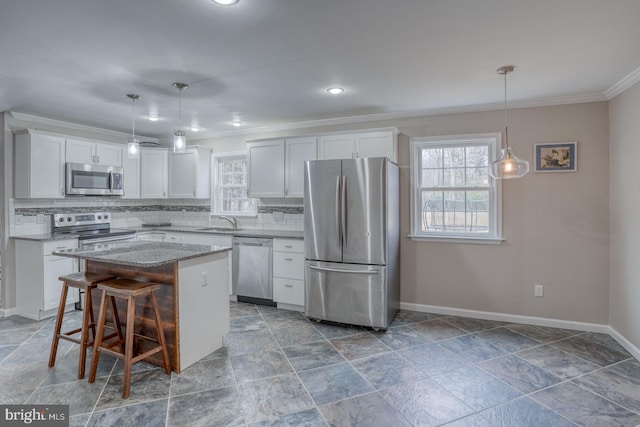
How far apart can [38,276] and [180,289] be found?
7.86 feet

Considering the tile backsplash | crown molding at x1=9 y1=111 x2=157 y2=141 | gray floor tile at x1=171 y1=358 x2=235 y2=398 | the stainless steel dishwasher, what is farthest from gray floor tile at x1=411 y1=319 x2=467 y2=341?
crown molding at x1=9 y1=111 x2=157 y2=141

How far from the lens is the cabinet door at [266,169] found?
14.8 ft

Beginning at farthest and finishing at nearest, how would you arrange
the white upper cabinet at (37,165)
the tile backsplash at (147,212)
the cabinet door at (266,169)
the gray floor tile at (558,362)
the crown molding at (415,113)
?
1. the cabinet door at (266,169)
2. the tile backsplash at (147,212)
3. the white upper cabinet at (37,165)
4. the crown molding at (415,113)
5. the gray floor tile at (558,362)

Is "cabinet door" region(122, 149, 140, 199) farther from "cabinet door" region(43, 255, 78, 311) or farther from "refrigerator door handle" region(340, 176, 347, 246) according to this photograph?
"refrigerator door handle" region(340, 176, 347, 246)

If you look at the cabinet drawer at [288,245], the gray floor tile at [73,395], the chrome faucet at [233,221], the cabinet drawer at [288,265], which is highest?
the chrome faucet at [233,221]

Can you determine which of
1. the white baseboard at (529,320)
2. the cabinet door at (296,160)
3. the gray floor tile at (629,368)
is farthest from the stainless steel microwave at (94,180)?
the gray floor tile at (629,368)

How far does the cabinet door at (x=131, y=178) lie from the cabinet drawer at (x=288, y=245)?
8.37ft

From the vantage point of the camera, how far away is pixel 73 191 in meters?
4.32

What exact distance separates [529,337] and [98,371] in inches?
151

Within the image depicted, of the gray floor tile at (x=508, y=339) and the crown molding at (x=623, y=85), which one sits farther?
the gray floor tile at (x=508, y=339)

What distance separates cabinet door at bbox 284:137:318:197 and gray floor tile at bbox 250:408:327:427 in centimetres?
264

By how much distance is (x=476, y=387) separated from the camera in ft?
8.09

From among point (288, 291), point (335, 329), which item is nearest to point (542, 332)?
point (335, 329)

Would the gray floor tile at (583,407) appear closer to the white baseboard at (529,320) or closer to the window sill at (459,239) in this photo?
the white baseboard at (529,320)
